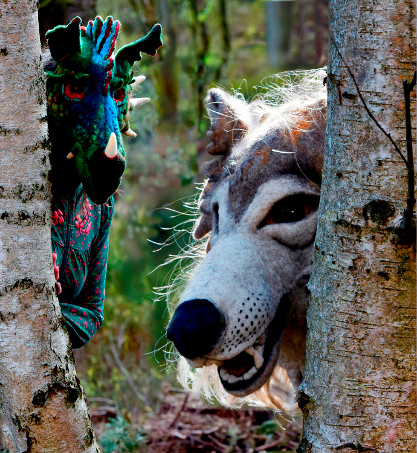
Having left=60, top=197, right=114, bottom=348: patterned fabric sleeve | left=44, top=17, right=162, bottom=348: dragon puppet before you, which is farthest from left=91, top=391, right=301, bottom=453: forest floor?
left=44, top=17, right=162, bottom=348: dragon puppet

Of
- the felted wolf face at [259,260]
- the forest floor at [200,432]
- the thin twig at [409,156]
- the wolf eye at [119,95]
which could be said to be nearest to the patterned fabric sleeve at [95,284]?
the felted wolf face at [259,260]

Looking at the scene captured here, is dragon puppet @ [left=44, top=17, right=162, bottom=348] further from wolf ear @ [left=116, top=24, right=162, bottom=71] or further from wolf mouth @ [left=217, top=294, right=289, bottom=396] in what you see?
wolf mouth @ [left=217, top=294, right=289, bottom=396]

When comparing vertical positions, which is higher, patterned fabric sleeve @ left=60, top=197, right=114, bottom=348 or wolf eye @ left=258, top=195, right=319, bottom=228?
wolf eye @ left=258, top=195, right=319, bottom=228

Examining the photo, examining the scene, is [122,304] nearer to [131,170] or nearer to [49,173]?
[131,170]

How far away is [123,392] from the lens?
470 centimetres

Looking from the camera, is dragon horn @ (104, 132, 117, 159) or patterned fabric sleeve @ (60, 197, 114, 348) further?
patterned fabric sleeve @ (60, 197, 114, 348)

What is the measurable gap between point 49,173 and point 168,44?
4.00 meters

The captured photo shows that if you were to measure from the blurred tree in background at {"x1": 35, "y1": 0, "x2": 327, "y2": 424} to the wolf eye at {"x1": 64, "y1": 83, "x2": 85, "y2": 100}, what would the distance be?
9.03ft

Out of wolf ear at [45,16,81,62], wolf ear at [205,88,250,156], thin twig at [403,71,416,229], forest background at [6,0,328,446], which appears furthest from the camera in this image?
forest background at [6,0,328,446]

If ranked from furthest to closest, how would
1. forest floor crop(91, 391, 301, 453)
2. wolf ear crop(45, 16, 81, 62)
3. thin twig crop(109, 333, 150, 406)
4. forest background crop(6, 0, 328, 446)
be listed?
forest background crop(6, 0, 328, 446)
thin twig crop(109, 333, 150, 406)
forest floor crop(91, 391, 301, 453)
wolf ear crop(45, 16, 81, 62)

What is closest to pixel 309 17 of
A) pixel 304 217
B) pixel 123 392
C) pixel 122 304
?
pixel 122 304

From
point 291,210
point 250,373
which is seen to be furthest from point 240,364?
point 291,210

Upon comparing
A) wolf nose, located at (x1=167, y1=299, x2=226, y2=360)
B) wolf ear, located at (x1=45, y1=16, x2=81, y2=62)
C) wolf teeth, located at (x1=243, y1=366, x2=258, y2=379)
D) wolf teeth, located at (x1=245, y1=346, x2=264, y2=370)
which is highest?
wolf ear, located at (x1=45, y1=16, x2=81, y2=62)

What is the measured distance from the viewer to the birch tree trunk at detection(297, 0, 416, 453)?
4.70ft
